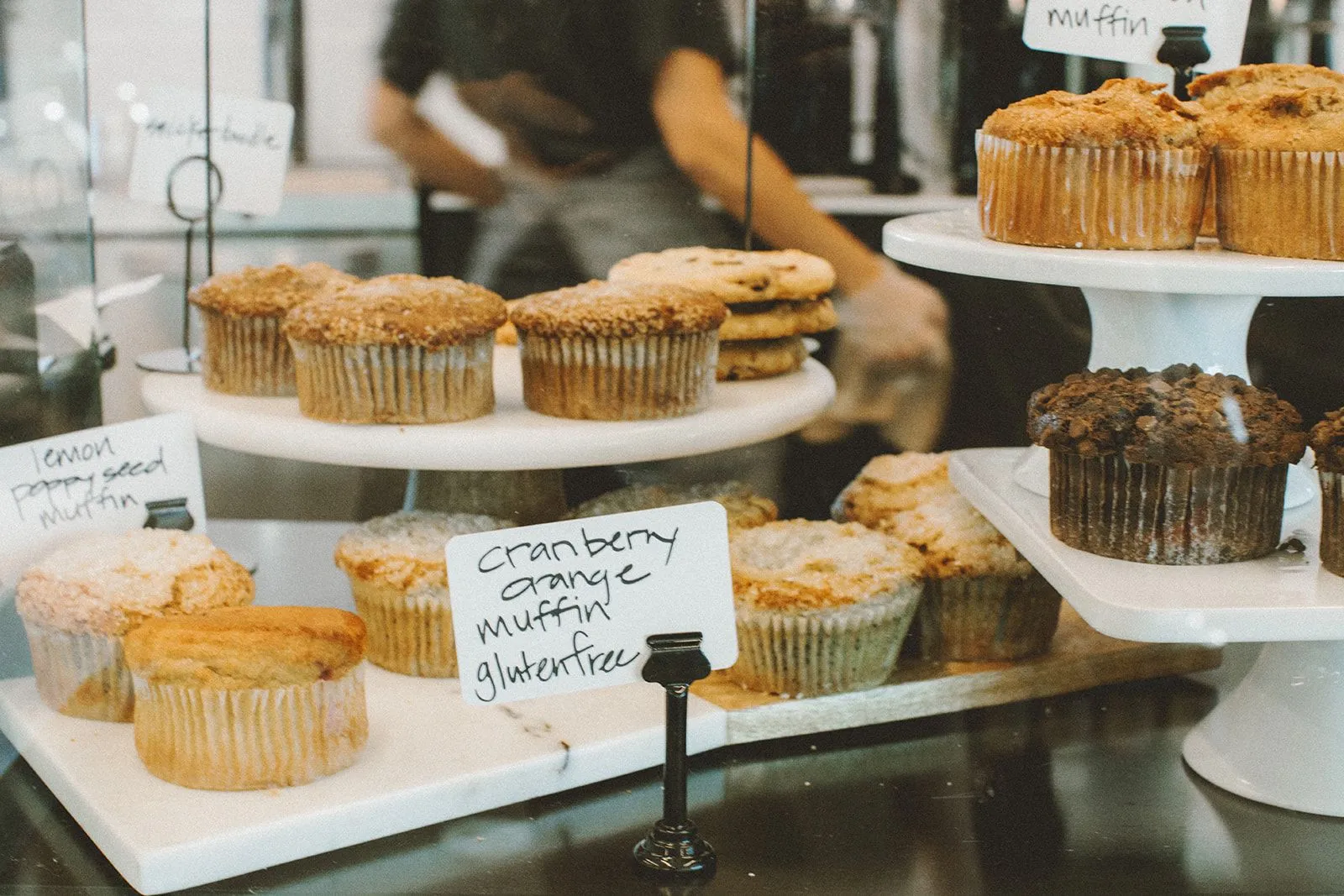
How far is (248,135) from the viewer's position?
2217mm

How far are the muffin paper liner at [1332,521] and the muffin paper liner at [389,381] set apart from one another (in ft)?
3.28

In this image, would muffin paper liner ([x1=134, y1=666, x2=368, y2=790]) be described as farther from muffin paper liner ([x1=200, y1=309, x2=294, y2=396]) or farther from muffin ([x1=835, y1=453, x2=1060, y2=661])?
muffin ([x1=835, y1=453, x2=1060, y2=661])

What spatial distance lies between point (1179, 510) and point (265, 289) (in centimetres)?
124

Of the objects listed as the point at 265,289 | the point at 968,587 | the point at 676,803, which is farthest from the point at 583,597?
the point at 265,289

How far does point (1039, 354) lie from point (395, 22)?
1.15 m

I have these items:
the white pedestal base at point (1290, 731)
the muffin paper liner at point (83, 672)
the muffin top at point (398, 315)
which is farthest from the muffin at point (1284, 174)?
the muffin paper liner at point (83, 672)

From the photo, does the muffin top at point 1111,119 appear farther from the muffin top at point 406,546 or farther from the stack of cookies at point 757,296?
the muffin top at point 406,546

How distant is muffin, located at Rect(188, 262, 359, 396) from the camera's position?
1952 mm

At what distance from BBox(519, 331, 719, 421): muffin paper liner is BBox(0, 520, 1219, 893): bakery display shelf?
0.37m

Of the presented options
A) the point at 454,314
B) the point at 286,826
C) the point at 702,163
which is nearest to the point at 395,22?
the point at 702,163

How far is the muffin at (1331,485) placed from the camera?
1506 mm

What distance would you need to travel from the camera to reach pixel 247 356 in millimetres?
1958

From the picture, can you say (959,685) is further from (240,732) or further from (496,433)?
(240,732)

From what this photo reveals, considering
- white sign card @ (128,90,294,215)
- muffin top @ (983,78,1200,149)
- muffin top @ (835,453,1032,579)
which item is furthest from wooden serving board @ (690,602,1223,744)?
white sign card @ (128,90,294,215)
